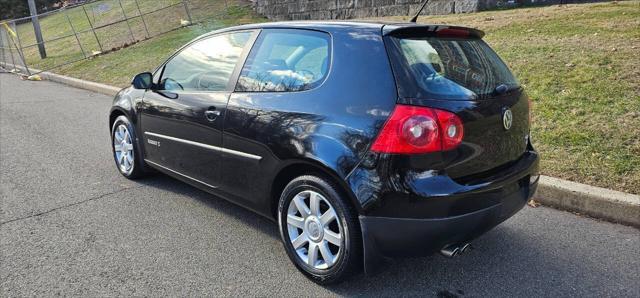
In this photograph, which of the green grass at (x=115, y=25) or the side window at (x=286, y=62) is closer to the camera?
the side window at (x=286, y=62)

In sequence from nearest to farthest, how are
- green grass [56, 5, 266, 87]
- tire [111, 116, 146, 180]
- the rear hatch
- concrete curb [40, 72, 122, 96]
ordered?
the rear hatch < tire [111, 116, 146, 180] < concrete curb [40, 72, 122, 96] < green grass [56, 5, 266, 87]

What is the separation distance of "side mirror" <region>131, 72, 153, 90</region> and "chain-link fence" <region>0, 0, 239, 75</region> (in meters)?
12.9

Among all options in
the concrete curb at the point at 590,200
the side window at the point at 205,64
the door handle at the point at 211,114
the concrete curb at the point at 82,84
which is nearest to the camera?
the door handle at the point at 211,114

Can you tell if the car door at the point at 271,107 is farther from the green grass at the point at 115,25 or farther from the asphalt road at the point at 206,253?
the green grass at the point at 115,25

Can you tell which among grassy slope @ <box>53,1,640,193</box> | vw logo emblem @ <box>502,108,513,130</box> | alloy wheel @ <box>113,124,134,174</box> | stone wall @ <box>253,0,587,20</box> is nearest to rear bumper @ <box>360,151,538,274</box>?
vw logo emblem @ <box>502,108,513,130</box>

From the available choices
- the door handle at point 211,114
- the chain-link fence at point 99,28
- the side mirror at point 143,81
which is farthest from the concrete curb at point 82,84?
the door handle at point 211,114

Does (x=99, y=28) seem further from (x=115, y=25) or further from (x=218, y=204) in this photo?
(x=218, y=204)

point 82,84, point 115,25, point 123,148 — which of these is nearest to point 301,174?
point 123,148

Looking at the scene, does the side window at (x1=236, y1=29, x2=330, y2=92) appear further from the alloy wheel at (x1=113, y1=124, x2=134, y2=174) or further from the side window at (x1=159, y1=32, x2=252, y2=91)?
the alloy wheel at (x1=113, y1=124, x2=134, y2=174)

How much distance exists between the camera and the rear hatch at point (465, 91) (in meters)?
2.63

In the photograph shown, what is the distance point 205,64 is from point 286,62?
94cm

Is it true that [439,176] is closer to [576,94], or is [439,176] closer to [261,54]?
[261,54]

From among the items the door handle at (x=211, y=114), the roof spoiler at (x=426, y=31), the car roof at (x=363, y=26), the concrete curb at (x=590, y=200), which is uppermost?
the car roof at (x=363, y=26)

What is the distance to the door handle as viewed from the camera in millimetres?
3504
